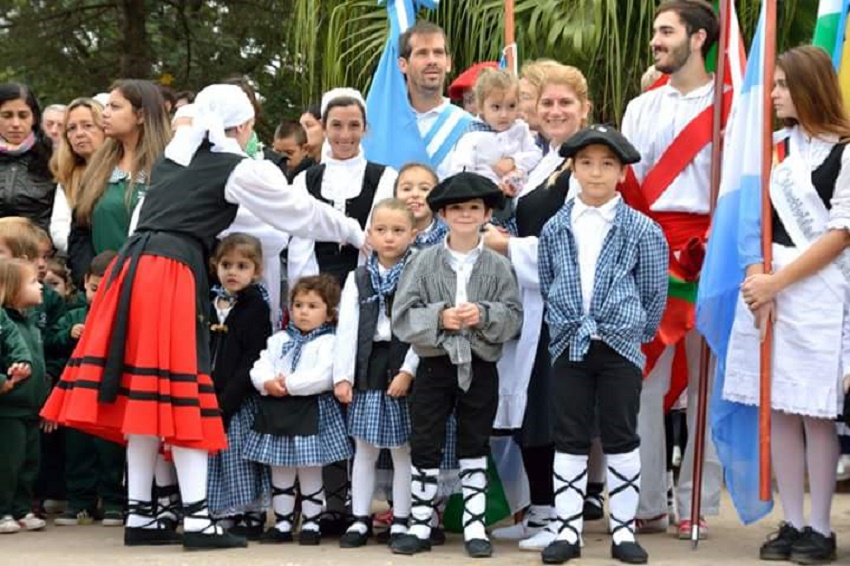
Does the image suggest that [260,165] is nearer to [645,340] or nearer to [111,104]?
[111,104]

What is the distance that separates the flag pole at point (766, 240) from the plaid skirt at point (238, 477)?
2126 millimetres

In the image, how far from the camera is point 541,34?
10672 mm

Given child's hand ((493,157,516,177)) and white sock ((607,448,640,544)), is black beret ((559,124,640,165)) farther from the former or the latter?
white sock ((607,448,640,544))

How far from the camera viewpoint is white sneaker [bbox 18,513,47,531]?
24.6ft

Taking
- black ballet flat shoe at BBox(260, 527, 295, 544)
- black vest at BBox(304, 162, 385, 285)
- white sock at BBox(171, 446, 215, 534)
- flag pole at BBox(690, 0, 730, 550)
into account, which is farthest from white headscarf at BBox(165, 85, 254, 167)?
flag pole at BBox(690, 0, 730, 550)

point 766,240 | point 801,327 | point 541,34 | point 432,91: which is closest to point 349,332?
point 432,91

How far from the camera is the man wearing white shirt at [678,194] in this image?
6941 mm

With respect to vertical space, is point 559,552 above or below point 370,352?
below

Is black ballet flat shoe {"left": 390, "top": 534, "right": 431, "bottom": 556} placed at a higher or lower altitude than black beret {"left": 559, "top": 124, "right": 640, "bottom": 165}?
lower

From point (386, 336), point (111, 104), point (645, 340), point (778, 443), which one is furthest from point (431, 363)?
point (111, 104)

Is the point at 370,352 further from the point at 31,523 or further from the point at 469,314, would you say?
the point at 31,523

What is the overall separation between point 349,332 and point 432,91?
4.84ft

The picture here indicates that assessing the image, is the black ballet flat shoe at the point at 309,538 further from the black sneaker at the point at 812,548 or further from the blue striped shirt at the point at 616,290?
the black sneaker at the point at 812,548

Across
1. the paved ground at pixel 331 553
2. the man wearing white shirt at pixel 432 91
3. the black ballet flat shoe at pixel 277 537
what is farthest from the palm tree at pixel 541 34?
the black ballet flat shoe at pixel 277 537
